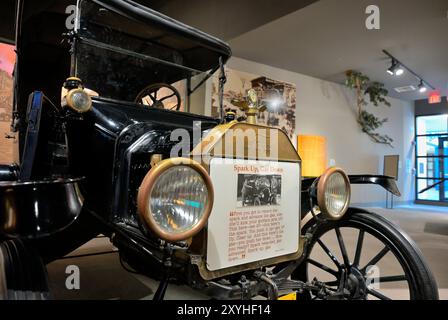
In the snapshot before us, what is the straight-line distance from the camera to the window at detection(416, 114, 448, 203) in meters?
9.53

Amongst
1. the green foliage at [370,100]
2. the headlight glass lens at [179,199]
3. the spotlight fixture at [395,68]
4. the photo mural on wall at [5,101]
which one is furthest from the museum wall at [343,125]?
the headlight glass lens at [179,199]

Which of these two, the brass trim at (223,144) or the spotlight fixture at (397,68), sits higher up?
the spotlight fixture at (397,68)

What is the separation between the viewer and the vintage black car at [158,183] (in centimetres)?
94

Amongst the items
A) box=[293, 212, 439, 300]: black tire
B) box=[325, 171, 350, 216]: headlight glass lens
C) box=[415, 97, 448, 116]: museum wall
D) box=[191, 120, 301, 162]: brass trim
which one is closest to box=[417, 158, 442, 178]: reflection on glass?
box=[415, 97, 448, 116]: museum wall

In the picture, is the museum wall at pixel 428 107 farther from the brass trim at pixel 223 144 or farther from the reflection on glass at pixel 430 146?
the brass trim at pixel 223 144

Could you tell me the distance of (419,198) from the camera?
9.98 m

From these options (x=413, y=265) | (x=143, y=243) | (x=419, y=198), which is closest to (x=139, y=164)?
(x=143, y=243)

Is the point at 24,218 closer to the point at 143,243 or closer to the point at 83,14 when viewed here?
the point at 143,243

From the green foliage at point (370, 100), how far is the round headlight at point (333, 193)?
6.37 m

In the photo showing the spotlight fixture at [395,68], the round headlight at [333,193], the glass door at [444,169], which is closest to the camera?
the round headlight at [333,193]

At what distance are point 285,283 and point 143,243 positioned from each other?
625mm
